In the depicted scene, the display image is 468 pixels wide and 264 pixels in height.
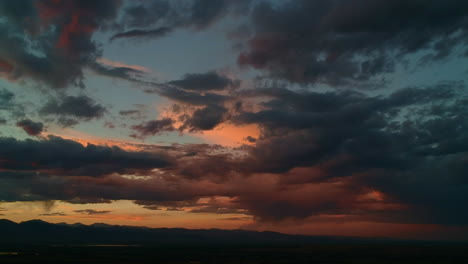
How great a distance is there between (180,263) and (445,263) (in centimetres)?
11046

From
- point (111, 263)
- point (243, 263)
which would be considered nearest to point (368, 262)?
point (243, 263)

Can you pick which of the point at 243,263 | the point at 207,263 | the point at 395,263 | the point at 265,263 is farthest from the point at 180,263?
the point at 395,263

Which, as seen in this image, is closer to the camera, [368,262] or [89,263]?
[89,263]

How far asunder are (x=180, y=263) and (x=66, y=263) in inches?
1763

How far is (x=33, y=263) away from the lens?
138750 millimetres

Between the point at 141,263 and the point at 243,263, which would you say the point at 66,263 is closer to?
the point at 141,263

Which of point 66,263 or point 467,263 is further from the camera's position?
point 467,263

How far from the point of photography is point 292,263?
146875 millimetres

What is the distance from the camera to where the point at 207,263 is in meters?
142

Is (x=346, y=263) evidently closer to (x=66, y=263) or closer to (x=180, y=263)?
(x=180, y=263)

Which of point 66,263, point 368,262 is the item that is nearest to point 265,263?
point 368,262

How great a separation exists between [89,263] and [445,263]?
146m

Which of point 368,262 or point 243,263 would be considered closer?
point 243,263

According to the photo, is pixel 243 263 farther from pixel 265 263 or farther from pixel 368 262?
pixel 368 262
